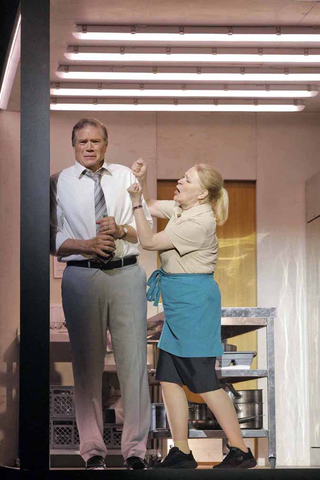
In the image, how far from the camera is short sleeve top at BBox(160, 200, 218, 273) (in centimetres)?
419

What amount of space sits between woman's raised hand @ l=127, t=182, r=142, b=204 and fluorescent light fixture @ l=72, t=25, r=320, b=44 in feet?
7.15

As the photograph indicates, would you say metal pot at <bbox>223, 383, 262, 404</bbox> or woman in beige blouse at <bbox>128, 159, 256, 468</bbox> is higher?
woman in beige blouse at <bbox>128, 159, 256, 468</bbox>

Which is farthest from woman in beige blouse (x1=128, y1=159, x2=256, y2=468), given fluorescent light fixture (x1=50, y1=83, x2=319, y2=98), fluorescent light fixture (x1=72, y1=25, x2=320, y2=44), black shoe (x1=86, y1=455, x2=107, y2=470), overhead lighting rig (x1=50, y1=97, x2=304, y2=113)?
overhead lighting rig (x1=50, y1=97, x2=304, y2=113)

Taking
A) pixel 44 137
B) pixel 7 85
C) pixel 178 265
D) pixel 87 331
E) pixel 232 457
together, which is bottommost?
pixel 232 457

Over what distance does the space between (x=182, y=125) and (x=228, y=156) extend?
0.55 metres

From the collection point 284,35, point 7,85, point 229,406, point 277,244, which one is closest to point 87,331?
point 229,406

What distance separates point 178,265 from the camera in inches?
166

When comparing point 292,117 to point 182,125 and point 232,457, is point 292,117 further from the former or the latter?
point 232,457

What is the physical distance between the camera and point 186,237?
13.7 feet

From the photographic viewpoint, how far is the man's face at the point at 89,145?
13.6 feet

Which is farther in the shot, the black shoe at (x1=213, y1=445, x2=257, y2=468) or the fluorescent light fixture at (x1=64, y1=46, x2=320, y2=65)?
the fluorescent light fixture at (x1=64, y1=46, x2=320, y2=65)

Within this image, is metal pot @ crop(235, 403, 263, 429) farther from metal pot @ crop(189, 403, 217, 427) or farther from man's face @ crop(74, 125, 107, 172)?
man's face @ crop(74, 125, 107, 172)

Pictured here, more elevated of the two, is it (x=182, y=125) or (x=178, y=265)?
(x=182, y=125)

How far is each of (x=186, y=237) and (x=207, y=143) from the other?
4.36 m
